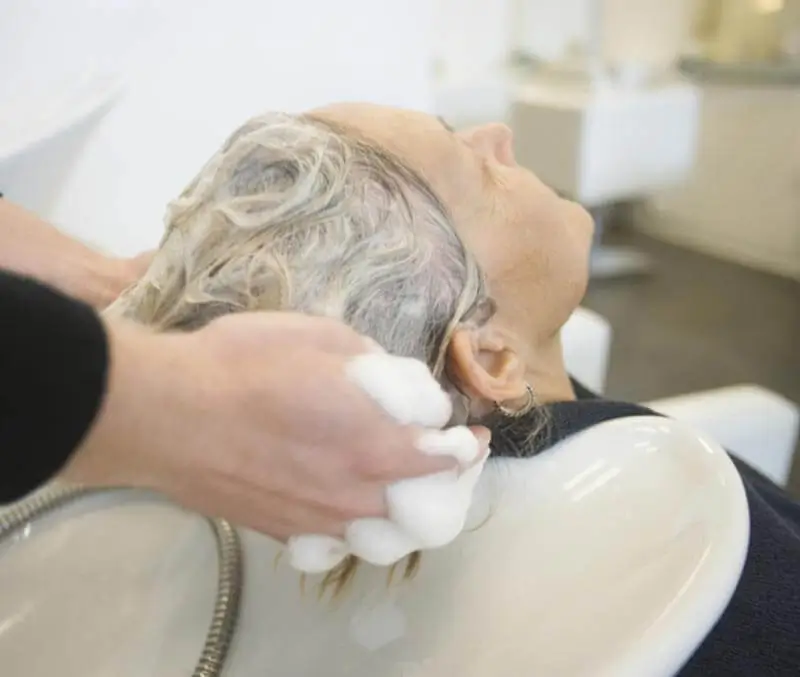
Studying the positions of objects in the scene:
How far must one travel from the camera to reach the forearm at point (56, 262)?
34.5 inches

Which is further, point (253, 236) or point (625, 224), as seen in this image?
point (625, 224)

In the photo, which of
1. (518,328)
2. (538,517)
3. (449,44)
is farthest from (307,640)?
(449,44)

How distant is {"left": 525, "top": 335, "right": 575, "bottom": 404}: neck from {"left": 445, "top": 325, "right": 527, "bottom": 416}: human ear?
58mm

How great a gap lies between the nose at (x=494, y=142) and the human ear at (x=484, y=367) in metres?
0.19

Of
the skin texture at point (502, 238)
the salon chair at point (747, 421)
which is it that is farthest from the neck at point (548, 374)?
the salon chair at point (747, 421)

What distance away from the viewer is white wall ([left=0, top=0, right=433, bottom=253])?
1.23 m

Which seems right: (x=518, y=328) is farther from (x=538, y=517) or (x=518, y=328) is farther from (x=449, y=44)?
(x=449, y=44)

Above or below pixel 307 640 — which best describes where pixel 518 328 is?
above

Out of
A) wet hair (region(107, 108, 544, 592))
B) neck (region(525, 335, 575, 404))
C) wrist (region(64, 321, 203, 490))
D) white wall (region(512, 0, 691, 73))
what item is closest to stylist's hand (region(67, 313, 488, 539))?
wrist (region(64, 321, 203, 490))

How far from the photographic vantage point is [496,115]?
3.14 metres

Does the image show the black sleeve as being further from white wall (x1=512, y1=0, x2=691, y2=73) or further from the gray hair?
white wall (x1=512, y1=0, x2=691, y2=73)

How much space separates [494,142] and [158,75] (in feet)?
2.13

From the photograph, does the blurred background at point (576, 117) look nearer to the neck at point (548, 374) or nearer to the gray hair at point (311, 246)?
the neck at point (548, 374)

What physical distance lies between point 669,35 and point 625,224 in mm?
790
